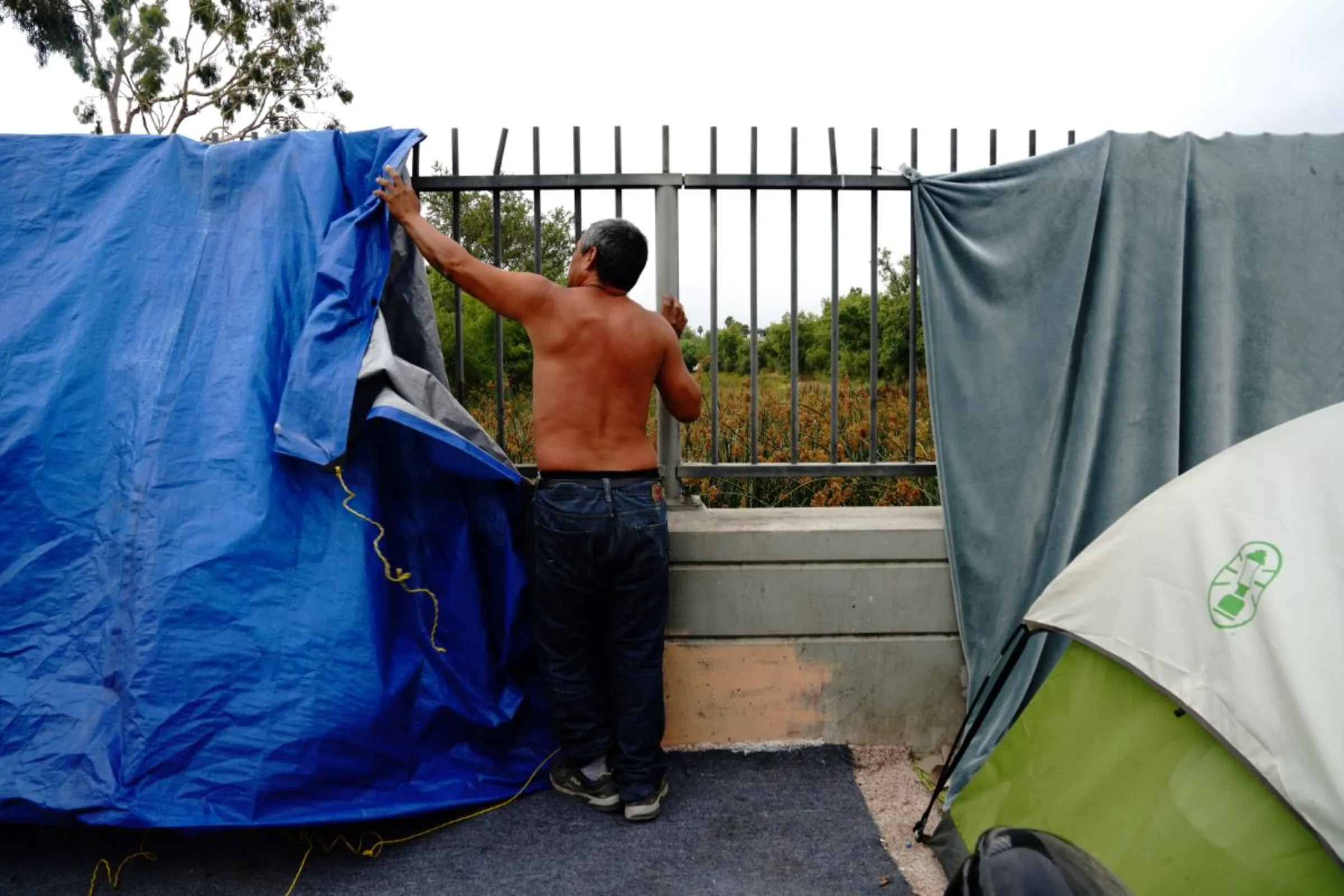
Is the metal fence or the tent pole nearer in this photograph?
the tent pole

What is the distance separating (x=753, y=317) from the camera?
13.3 feet

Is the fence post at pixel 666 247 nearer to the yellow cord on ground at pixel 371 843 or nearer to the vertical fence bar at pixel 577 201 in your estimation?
the vertical fence bar at pixel 577 201

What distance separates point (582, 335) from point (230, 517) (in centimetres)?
130

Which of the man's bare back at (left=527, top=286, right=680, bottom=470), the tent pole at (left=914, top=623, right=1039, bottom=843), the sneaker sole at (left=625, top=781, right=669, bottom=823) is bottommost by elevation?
the sneaker sole at (left=625, top=781, right=669, bottom=823)

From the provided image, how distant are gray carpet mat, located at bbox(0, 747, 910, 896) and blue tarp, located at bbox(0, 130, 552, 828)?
0.20m

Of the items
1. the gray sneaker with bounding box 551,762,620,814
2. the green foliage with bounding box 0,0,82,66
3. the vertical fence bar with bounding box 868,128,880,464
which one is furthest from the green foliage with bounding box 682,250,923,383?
the green foliage with bounding box 0,0,82,66

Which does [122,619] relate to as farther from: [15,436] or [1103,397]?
[1103,397]

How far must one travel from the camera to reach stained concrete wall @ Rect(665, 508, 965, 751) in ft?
12.6

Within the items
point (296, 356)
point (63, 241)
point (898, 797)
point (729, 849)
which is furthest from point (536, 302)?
point (898, 797)

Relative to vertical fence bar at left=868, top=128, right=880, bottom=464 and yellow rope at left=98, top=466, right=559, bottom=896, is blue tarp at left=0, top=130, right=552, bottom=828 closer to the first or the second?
yellow rope at left=98, top=466, right=559, bottom=896

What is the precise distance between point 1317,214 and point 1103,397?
3.49ft

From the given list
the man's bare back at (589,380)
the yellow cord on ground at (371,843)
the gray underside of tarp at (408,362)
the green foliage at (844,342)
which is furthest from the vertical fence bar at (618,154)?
the green foliage at (844,342)

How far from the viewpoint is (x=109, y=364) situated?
3.29 meters

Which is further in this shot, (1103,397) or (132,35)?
(132,35)
